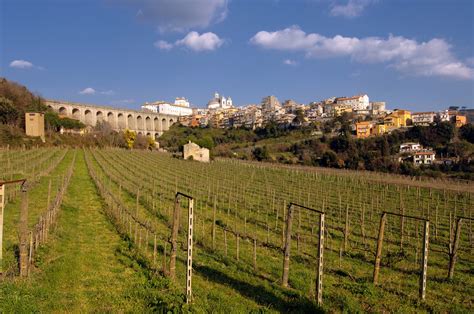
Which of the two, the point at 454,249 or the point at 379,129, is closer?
the point at 454,249

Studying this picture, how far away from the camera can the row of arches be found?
10481 cm

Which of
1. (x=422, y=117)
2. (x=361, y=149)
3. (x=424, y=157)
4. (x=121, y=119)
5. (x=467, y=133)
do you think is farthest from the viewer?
(x=121, y=119)

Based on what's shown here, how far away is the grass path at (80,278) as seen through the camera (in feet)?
19.4

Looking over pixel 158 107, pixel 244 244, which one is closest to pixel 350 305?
pixel 244 244

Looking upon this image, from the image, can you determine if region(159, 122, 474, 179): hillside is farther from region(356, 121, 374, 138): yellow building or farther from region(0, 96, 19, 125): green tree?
region(0, 96, 19, 125): green tree

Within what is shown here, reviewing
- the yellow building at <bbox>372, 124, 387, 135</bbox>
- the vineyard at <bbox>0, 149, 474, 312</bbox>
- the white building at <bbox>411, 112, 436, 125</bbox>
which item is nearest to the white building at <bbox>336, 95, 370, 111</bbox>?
the white building at <bbox>411, 112, 436, 125</bbox>

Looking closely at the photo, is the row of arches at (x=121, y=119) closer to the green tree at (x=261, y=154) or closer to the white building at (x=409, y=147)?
the green tree at (x=261, y=154)

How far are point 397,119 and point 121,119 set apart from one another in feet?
281

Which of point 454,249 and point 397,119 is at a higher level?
point 397,119

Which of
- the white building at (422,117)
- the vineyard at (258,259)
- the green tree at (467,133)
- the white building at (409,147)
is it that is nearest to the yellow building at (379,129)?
the green tree at (467,133)

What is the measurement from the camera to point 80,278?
7.36m

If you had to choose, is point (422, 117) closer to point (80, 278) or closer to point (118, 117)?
point (118, 117)

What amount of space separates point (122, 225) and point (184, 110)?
187 m

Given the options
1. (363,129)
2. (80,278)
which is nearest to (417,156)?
(363,129)
